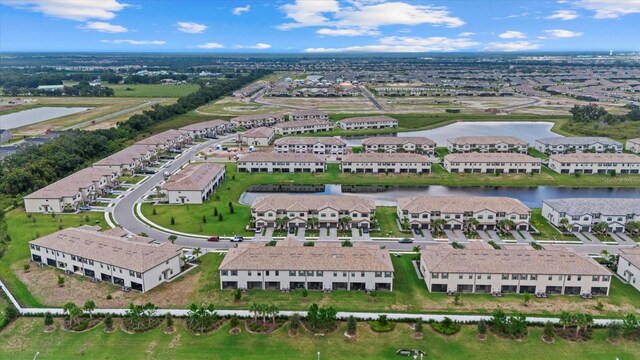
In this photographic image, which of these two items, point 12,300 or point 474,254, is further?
point 474,254

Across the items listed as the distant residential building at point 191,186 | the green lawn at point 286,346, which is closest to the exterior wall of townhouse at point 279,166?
the distant residential building at point 191,186

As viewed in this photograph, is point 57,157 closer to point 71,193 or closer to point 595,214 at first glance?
point 71,193

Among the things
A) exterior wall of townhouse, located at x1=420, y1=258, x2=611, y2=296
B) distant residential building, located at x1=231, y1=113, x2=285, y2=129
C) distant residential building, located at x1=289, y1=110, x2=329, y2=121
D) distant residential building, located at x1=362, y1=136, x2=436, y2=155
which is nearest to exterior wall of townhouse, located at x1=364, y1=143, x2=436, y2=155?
distant residential building, located at x1=362, y1=136, x2=436, y2=155

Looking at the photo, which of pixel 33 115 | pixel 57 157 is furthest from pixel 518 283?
pixel 33 115

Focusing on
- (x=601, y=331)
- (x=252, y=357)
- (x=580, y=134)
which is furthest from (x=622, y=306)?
(x=580, y=134)

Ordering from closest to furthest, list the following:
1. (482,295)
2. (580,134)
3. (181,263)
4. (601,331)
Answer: (601,331) → (482,295) → (181,263) → (580,134)

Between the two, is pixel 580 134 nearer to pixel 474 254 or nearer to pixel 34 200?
pixel 474 254

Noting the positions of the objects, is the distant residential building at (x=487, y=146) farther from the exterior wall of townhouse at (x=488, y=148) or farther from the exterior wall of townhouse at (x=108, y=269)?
the exterior wall of townhouse at (x=108, y=269)
